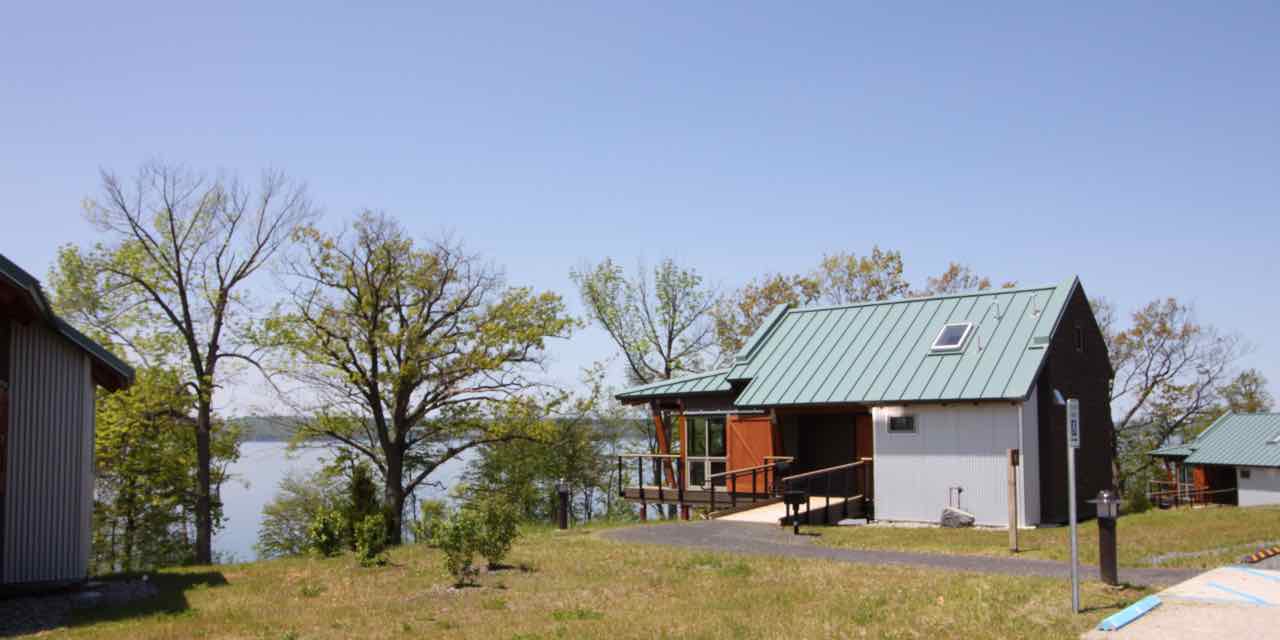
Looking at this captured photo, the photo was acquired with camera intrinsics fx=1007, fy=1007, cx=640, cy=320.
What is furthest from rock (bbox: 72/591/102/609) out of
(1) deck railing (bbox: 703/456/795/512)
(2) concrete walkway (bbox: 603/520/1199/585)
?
(1) deck railing (bbox: 703/456/795/512)

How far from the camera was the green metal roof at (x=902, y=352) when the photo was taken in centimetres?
2331

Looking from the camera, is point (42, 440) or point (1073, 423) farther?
point (42, 440)

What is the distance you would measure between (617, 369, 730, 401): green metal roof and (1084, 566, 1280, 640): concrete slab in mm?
17060

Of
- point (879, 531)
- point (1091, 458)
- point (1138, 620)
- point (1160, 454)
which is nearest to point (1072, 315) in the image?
point (1091, 458)

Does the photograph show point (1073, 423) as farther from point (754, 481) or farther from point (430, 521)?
Result: point (754, 481)

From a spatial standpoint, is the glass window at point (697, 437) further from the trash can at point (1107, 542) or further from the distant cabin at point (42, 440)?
the trash can at point (1107, 542)

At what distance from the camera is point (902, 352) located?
25719mm

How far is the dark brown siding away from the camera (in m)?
23.7

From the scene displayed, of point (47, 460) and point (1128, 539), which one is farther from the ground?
point (47, 460)

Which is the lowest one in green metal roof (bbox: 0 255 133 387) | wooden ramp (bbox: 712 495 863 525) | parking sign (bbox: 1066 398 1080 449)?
wooden ramp (bbox: 712 495 863 525)

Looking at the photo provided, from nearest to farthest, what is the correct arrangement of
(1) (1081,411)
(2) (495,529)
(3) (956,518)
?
(2) (495,529), (3) (956,518), (1) (1081,411)

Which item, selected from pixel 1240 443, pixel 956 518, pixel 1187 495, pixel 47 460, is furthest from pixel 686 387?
pixel 1240 443

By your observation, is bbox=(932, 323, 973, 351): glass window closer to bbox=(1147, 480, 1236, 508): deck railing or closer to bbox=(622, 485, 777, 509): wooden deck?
bbox=(622, 485, 777, 509): wooden deck

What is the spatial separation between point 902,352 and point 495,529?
13424 millimetres
